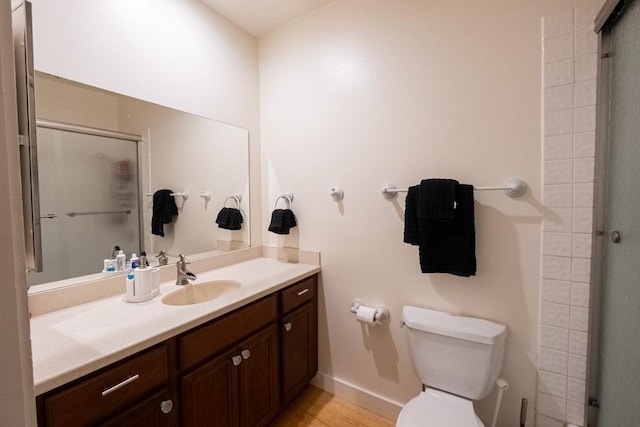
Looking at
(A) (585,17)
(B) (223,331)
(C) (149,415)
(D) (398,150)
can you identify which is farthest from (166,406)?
(A) (585,17)

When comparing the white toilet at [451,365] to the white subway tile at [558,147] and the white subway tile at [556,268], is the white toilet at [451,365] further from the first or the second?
the white subway tile at [558,147]

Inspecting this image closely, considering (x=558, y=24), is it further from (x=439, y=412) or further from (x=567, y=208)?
(x=439, y=412)

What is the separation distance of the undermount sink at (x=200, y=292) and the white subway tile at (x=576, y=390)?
1645 millimetres

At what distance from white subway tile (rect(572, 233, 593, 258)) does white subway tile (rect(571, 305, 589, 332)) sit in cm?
23

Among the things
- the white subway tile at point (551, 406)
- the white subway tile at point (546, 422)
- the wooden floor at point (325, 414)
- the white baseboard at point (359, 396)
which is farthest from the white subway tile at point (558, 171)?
the wooden floor at point (325, 414)

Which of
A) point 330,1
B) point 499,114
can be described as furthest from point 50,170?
point 499,114

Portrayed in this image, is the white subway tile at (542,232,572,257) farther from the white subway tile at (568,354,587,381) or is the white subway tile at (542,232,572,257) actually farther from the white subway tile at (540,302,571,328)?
the white subway tile at (568,354,587,381)

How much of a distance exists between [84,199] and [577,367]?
2.36 meters

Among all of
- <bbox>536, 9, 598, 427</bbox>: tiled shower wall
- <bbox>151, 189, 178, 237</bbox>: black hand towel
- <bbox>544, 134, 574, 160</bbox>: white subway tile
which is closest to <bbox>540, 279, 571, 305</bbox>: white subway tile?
<bbox>536, 9, 598, 427</bbox>: tiled shower wall

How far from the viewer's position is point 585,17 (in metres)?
1.19

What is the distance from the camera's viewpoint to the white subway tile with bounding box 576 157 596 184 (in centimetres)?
120

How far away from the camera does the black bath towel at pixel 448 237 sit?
1390mm

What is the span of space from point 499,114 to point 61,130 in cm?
200

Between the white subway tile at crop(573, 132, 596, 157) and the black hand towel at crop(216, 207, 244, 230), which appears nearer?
the white subway tile at crop(573, 132, 596, 157)
